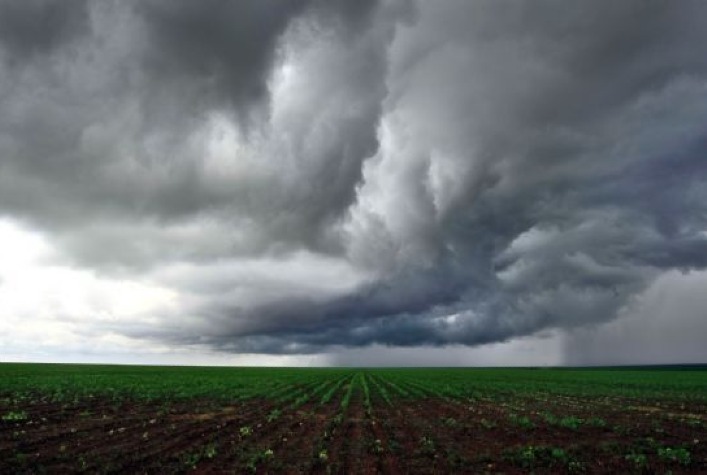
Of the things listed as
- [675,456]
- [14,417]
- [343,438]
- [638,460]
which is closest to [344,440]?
[343,438]

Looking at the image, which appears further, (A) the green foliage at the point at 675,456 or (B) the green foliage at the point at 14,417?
(B) the green foliage at the point at 14,417

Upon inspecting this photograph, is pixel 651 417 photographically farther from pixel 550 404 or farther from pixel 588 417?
pixel 550 404

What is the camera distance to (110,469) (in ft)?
47.8

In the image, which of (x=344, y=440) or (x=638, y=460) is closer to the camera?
(x=638, y=460)

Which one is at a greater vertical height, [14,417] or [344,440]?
[14,417]

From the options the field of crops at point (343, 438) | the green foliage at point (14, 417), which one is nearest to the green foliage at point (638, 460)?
the field of crops at point (343, 438)

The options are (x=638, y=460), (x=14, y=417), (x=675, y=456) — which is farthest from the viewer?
(x=14, y=417)

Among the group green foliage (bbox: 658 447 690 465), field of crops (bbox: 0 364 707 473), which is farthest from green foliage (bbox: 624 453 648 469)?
green foliage (bbox: 658 447 690 465)

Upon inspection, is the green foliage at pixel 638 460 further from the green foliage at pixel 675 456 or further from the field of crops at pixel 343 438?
the green foliage at pixel 675 456

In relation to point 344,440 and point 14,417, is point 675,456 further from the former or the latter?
point 14,417

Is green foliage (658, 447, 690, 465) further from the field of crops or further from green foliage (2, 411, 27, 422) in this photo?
green foliage (2, 411, 27, 422)

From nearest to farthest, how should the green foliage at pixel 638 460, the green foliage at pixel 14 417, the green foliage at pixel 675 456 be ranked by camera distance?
the green foliage at pixel 638 460 < the green foliage at pixel 675 456 < the green foliage at pixel 14 417

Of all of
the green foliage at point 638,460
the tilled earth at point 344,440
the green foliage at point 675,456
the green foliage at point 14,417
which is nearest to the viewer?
the green foliage at point 638,460

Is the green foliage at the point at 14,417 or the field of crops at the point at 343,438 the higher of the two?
the green foliage at the point at 14,417
